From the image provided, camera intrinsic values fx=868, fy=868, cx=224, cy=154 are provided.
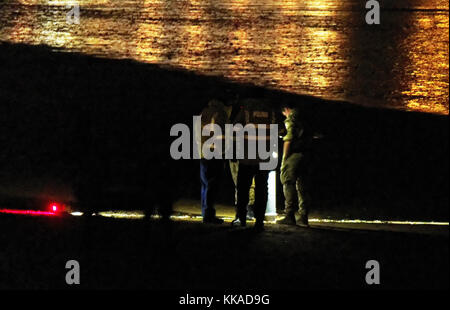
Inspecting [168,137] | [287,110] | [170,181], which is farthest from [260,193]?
[168,137]

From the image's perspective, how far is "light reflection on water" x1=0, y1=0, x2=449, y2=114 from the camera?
18.0 meters

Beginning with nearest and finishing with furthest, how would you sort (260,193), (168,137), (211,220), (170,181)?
(170,181), (260,193), (211,220), (168,137)

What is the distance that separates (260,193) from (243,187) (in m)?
0.24

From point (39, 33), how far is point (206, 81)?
4399mm

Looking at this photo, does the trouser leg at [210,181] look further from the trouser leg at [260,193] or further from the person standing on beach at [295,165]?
the person standing on beach at [295,165]

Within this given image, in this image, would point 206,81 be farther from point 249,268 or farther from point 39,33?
point 249,268

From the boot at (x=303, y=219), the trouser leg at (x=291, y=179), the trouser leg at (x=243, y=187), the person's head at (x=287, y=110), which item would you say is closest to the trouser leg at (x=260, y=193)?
the trouser leg at (x=243, y=187)

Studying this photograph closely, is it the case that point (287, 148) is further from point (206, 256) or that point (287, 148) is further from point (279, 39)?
point (279, 39)

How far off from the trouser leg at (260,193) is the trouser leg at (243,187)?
Answer: 0.12 meters

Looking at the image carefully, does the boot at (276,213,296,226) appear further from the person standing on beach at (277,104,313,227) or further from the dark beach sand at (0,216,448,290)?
the dark beach sand at (0,216,448,290)

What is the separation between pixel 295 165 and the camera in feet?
37.3

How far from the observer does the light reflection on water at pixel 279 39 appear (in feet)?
59.1

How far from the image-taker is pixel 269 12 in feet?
70.5
